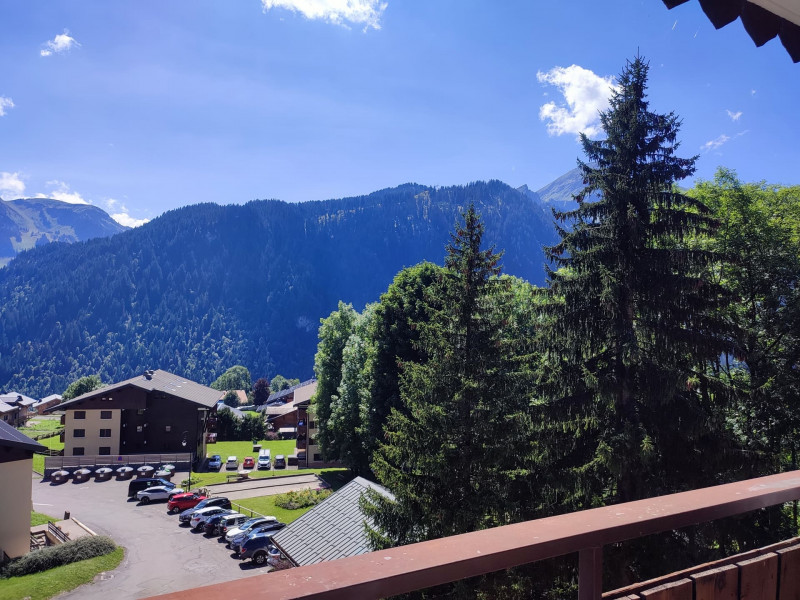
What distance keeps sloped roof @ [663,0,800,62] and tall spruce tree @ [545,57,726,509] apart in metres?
9.53

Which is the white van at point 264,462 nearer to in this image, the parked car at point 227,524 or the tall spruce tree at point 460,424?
the parked car at point 227,524

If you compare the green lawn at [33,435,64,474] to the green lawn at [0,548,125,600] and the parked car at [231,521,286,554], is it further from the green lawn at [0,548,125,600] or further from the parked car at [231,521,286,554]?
the parked car at [231,521,286,554]

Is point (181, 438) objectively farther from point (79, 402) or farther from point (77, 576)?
point (77, 576)

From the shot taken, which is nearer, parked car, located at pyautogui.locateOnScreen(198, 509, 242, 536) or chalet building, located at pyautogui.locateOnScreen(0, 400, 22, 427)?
parked car, located at pyautogui.locateOnScreen(198, 509, 242, 536)

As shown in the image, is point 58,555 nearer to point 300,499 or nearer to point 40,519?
point 40,519

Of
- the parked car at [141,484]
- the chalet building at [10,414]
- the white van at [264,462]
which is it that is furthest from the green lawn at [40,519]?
the chalet building at [10,414]

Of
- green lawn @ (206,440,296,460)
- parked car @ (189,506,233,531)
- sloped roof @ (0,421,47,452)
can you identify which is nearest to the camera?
sloped roof @ (0,421,47,452)

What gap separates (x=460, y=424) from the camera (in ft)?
45.5

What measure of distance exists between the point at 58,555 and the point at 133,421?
31024 millimetres

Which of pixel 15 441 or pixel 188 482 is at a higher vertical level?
pixel 15 441

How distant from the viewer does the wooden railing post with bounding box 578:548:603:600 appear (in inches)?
62.7

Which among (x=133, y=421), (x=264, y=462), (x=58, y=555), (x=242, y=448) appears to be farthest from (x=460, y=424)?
(x=242, y=448)

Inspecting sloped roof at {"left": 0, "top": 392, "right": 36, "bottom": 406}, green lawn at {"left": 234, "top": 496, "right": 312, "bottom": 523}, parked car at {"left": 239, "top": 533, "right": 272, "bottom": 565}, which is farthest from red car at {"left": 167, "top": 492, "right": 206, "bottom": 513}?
sloped roof at {"left": 0, "top": 392, "right": 36, "bottom": 406}

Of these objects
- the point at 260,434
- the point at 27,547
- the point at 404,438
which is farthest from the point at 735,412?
the point at 260,434
